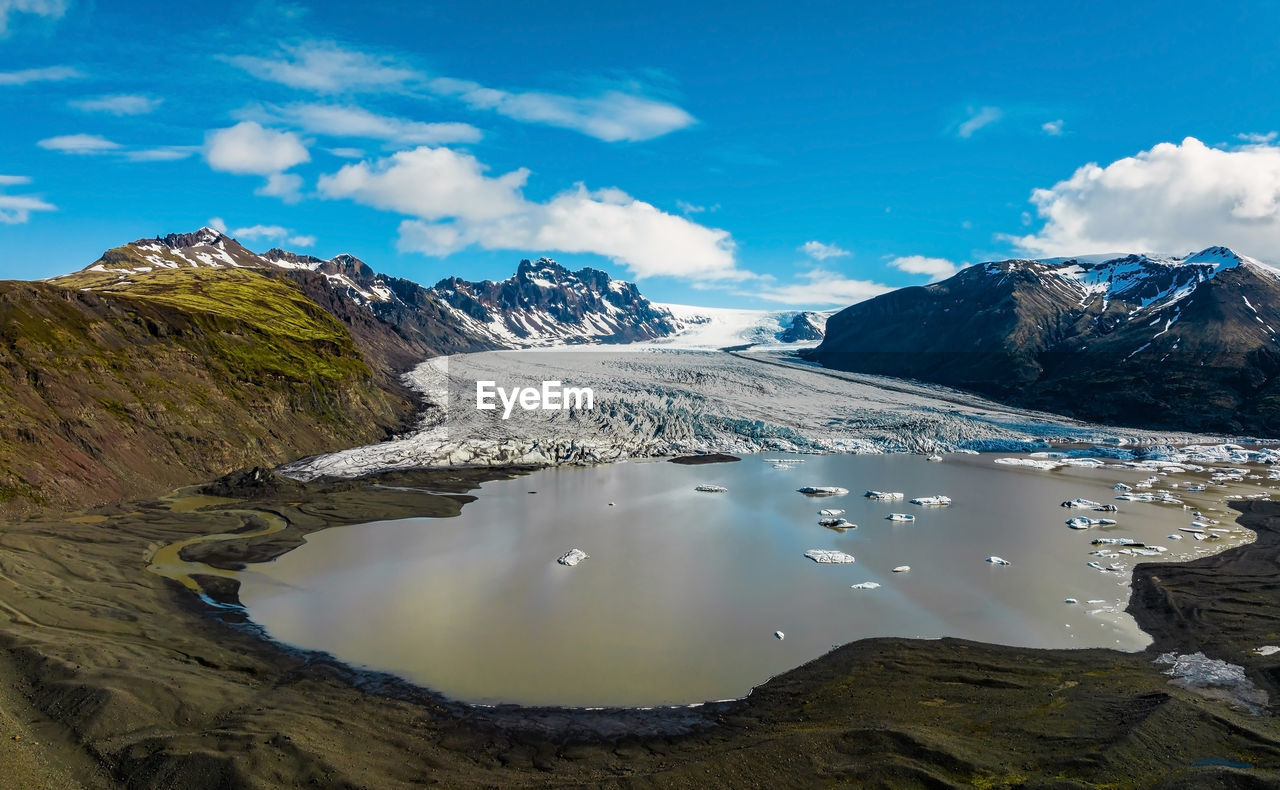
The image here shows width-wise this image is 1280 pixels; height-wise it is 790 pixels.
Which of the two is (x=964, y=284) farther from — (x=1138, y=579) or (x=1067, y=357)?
(x=1138, y=579)

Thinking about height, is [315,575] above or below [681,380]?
below

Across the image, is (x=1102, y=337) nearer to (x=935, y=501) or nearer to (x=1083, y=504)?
(x=1083, y=504)

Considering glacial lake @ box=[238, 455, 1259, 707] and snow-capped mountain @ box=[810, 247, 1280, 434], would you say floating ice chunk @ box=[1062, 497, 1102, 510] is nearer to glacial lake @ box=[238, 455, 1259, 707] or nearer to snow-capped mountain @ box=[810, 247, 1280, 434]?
glacial lake @ box=[238, 455, 1259, 707]

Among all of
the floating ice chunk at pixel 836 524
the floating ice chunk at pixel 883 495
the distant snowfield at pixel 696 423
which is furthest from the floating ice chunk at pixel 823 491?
the distant snowfield at pixel 696 423

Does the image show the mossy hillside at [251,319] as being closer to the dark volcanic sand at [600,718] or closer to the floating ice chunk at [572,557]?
the dark volcanic sand at [600,718]

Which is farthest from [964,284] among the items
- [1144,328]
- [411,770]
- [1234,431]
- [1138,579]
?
[411,770]
